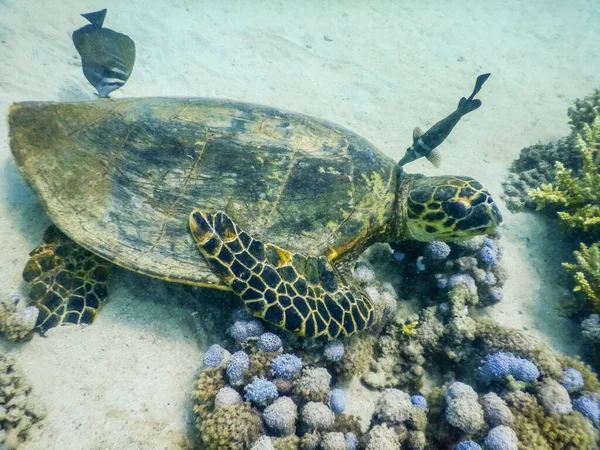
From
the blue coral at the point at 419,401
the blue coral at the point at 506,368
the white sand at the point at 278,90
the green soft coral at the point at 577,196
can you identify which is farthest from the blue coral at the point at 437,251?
the green soft coral at the point at 577,196

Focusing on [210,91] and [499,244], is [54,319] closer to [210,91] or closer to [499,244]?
[499,244]

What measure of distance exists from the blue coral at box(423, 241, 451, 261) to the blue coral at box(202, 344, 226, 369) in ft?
7.04

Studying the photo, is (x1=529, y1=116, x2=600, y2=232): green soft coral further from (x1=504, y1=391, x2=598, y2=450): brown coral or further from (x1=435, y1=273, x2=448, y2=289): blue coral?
(x1=504, y1=391, x2=598, y2=450): brown coral

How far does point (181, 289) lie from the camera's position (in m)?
3.08

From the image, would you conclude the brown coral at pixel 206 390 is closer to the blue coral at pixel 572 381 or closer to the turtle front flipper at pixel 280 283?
the turtle front flipper at pixel 280 283

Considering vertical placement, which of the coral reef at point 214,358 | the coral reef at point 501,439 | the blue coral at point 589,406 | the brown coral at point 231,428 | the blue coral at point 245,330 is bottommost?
the coral reef at point 214,358

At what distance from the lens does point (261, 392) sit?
2.26m

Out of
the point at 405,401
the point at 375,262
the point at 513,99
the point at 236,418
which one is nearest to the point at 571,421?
the point at 405,401

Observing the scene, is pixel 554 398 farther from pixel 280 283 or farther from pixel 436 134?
pixel 436 134

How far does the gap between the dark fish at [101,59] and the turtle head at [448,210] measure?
4252mm

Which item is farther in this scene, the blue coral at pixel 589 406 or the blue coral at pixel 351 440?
the blue coral at pixel 589 406

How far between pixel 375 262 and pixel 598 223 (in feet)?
8.01

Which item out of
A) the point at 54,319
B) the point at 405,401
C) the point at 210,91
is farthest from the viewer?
the point at 210,91

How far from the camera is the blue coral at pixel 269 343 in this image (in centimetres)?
248
